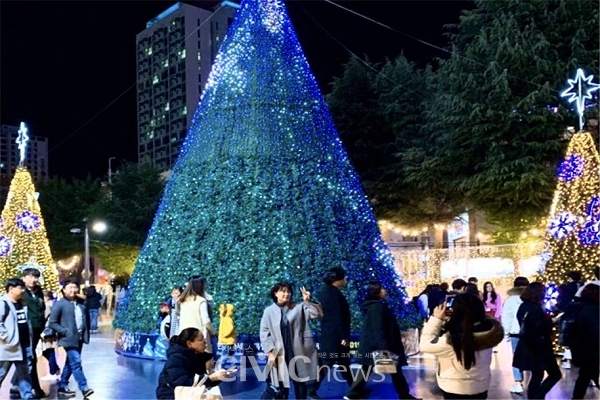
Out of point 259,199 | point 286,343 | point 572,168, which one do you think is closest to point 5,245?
point 259,199

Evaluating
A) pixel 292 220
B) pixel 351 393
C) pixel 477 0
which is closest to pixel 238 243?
pixel 292 220

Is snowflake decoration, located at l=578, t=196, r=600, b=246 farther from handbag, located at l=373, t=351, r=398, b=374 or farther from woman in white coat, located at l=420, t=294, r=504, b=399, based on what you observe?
woman in white coat, located at l=420, t=294, r=504, b=399

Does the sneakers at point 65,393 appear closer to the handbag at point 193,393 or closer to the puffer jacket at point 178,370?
the puffer jacket at point 178,370

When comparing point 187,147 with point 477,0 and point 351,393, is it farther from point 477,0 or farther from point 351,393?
point 477,0

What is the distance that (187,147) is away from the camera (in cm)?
1309

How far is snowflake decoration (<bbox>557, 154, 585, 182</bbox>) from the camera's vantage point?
41.7 ft

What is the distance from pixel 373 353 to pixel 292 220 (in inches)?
169

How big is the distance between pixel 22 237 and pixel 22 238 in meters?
0.03

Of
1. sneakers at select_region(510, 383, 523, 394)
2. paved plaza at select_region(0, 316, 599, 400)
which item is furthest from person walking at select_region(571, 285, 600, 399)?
sneakers at select_region(510, 383, 523, 394)

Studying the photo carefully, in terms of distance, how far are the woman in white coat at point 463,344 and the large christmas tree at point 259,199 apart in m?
6.35

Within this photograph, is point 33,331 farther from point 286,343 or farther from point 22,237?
point 22,237

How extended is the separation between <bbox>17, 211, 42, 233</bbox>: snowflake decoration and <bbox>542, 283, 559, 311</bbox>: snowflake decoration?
15.7 meters

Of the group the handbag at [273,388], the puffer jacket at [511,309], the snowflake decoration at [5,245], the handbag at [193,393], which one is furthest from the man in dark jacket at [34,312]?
the snowflake decoration at [5,245]

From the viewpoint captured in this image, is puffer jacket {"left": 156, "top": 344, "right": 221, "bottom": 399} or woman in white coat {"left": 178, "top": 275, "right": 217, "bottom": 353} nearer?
puffer jacket {"left": 156, "top": 344, "right": 221, "bottom": 399}
